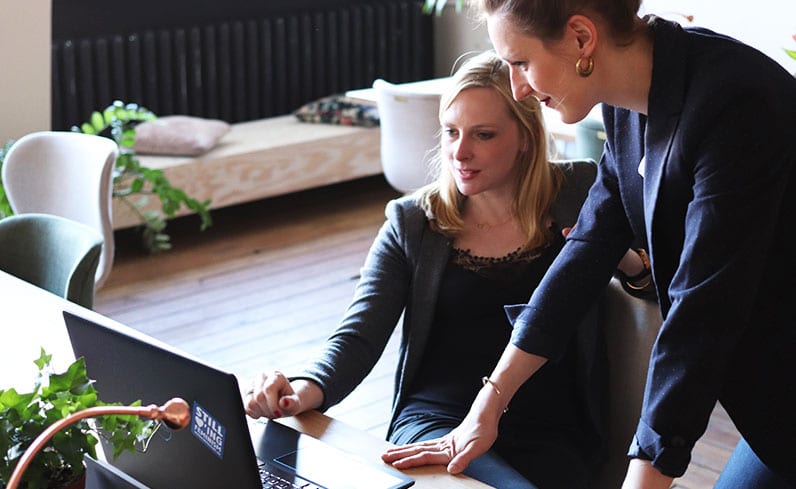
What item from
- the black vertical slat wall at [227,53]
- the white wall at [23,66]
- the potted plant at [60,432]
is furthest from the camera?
the black vertical slat wall at [227,53]

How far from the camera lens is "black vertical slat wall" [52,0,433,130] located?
18.4 feet

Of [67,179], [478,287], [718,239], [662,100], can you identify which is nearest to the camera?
[718,239]

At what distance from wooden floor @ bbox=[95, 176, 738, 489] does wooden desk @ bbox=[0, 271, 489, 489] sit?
4.31 feet

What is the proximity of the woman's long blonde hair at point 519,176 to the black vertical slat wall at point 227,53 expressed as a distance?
12.6 feet

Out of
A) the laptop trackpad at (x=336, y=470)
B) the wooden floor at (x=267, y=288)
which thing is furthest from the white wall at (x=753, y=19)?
the laptop trackpad at (x=336, y=470)

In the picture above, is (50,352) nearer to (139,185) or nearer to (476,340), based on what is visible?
(476,340)

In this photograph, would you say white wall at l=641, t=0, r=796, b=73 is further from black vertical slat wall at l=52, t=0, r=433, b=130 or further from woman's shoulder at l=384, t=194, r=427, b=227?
woman's shoulder at l=384, t=194, r=427, b=227

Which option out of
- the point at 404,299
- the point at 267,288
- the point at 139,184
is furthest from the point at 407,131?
the point at 404,299

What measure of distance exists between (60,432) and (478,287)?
3.06 feet

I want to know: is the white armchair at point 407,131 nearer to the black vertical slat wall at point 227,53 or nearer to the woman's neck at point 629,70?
the black vertical slat wall at point 227,53

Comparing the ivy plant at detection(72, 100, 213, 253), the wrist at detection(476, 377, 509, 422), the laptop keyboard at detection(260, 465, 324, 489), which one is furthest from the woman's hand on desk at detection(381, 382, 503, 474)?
the ivy plant at detection(72, 100, 213, 253)

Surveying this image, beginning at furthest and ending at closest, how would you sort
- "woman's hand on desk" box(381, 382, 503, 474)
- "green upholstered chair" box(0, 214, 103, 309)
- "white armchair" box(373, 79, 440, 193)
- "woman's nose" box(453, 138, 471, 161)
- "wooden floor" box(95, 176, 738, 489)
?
"white armchair" box(373, 79, 440, 193) → "wooden floor" box(95, 176, 738, 489) → "green upholstered chair" box(0, 214, 103, 309) → "woman's nose" box(453, 138, 471, 161) → "woman's hand on desk" box(381, 382, 503, 474)

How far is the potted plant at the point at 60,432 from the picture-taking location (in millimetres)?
1201

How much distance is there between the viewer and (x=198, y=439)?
1284 millimetres
